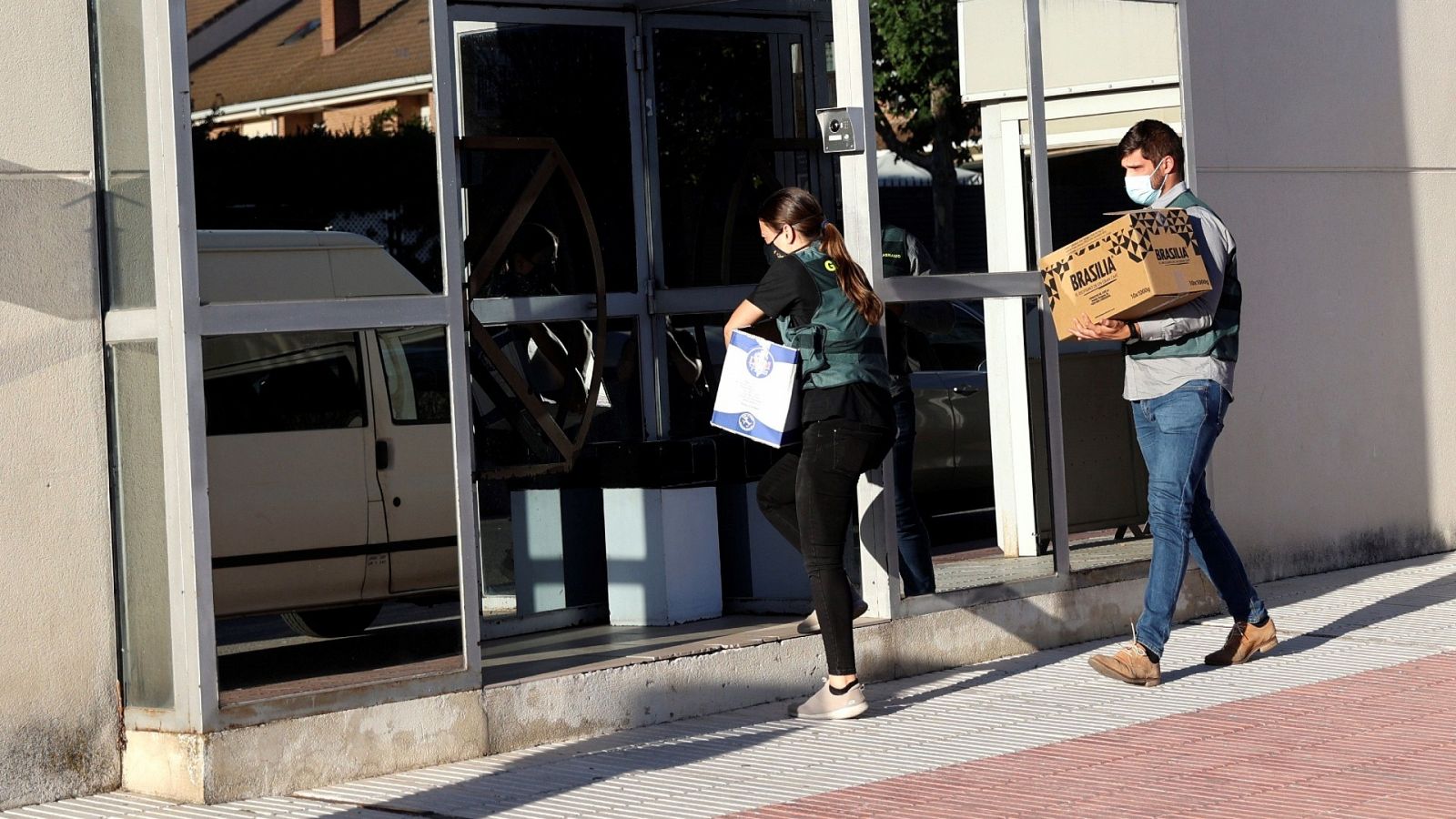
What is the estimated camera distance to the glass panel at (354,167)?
6367 mm

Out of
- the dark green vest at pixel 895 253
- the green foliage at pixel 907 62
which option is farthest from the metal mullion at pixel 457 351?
the green foliage at pixel 907 62

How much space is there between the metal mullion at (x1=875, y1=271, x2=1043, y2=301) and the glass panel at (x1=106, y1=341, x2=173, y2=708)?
287 centimetres

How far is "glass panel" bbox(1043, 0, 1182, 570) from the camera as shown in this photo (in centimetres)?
842

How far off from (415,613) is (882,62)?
15610 millimetres

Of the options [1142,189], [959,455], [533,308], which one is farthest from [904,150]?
[1142,189]

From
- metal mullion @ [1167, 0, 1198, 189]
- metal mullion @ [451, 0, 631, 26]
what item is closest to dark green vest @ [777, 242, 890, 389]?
metal mullion @ [451, 0, 631, 26]

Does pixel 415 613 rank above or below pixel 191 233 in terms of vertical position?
below

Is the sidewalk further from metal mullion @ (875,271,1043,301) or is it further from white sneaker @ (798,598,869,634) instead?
metal mullion @ (875,271,1043,301)

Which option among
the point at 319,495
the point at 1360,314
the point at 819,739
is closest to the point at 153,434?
the point at 319,495

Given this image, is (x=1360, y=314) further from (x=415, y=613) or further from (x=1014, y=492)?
(x=415, y=613)

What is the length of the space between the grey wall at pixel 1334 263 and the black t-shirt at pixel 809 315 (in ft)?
10.7

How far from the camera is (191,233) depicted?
5.79 meters

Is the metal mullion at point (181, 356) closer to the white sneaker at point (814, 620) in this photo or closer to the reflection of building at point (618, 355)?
the reflection of building at point (618, 355)

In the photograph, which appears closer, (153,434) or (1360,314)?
(153,434)
